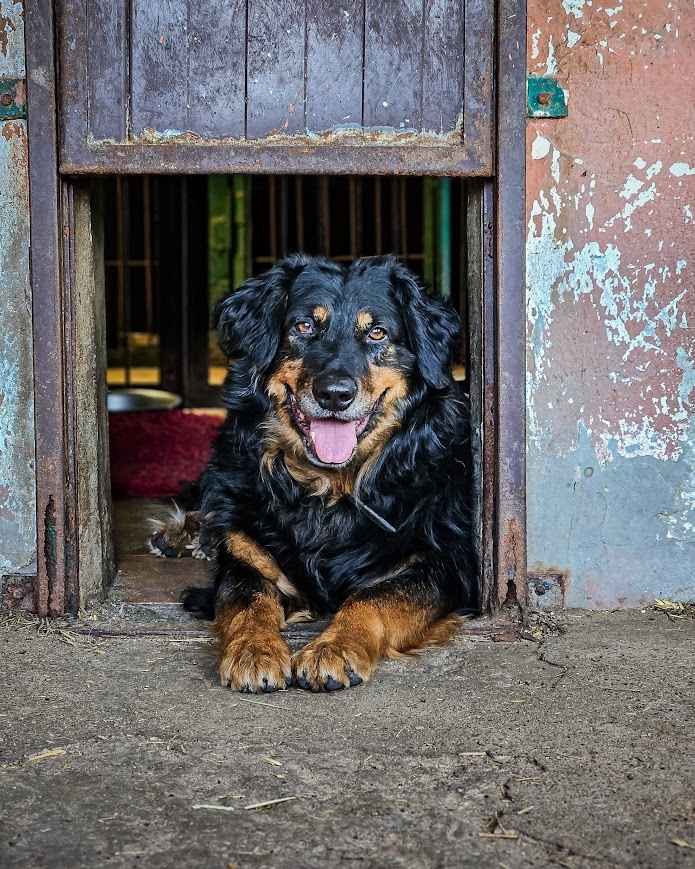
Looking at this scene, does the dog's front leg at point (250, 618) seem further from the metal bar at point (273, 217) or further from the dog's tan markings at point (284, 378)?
the metal bar at point (273, 217)

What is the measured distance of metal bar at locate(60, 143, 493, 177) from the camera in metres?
3.64

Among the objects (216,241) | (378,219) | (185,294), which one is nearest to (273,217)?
(216,241)

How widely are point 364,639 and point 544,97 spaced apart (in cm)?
191

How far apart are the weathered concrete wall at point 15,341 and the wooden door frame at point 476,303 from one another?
5 cm

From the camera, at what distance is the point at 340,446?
148 inches

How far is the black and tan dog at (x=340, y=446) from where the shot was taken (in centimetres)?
379

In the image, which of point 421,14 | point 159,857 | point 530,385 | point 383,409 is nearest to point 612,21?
point 421,14

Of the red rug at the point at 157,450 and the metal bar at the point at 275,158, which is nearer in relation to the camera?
the metal bar at the point at 275,158

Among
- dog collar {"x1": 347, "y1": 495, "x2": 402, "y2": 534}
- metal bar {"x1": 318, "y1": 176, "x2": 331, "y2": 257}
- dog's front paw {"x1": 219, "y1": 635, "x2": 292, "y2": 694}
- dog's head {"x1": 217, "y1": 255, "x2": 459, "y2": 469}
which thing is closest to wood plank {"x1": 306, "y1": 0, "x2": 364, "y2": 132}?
dog's head {"x1": 217, "y1": 255, "x2": 459, "y2": 469}

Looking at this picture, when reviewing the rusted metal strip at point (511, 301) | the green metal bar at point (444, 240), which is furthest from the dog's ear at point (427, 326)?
the green metal bar at point (444, 240)

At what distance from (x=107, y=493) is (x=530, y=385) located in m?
1.70

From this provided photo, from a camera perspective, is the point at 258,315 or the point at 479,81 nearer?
the point at 479,81

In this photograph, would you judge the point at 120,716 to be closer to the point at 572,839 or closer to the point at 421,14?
the point at 572,839

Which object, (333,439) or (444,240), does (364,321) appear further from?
(444,240)
